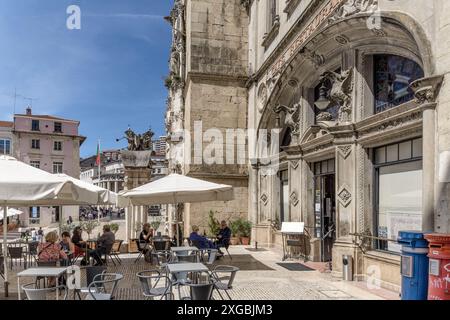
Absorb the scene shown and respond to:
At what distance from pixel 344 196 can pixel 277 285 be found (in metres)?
2.72

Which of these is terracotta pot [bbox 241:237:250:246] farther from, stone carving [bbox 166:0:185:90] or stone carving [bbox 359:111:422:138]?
stone carving [bbox 166:0:185:90]

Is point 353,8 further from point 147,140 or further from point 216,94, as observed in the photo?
point 147,140

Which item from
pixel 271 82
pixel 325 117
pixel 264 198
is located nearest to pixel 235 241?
pixel 264 198

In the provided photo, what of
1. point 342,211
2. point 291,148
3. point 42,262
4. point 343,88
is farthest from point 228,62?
point 42,262

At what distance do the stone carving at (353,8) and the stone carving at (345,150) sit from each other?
9.90 feet

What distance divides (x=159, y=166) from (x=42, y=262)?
→ 298 ft

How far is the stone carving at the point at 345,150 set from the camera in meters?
9.61

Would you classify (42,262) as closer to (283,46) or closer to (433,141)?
(433,141)

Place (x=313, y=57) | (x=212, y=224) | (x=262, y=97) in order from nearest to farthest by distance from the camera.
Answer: (x=313, y=57) → (x=262, y=97) → (x=212, y=224)

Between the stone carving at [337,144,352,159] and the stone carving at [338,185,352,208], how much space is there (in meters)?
0.75

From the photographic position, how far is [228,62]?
17.9 m

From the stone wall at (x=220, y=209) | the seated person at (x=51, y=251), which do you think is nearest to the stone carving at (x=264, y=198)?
the stone wall at (x=220, y=209)

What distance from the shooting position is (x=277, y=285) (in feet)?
28.1

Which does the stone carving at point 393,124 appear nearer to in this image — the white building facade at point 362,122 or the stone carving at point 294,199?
the white building facade at point 362,122
